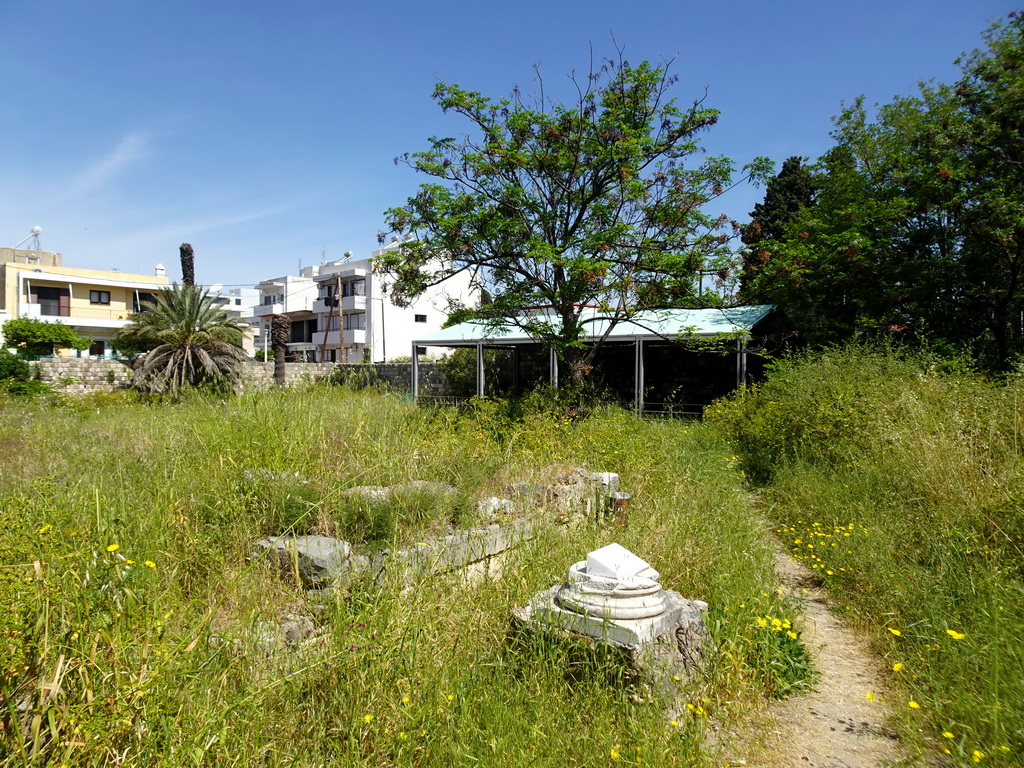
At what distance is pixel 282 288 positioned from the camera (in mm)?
50750

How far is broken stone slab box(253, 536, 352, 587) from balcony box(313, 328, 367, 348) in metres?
36.2

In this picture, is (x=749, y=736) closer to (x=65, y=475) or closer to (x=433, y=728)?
(x=433, y=728)

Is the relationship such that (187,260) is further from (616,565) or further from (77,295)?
(616,565)

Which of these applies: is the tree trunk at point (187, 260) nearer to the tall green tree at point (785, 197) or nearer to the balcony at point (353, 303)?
the balcony at point (353, 303)

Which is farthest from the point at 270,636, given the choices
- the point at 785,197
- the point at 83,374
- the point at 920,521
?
the point at 785,197

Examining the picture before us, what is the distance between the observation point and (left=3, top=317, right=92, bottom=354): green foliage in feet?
84.3

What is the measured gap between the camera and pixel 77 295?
124ft

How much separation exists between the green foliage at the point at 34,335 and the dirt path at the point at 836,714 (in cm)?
2960

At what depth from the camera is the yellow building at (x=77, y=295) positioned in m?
36.0

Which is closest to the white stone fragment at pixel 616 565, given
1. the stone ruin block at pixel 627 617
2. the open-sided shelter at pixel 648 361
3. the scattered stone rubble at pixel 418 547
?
the stone ruin block at pixel 627 617

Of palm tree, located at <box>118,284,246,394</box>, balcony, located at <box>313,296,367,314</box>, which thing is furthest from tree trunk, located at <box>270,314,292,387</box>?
balcony, located at <box>313,296,367,314</box>

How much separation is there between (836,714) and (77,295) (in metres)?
45.0

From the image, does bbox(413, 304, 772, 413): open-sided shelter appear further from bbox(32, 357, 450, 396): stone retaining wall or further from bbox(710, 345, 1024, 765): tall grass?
bbox(710, 345, 1024, 765): tall grass

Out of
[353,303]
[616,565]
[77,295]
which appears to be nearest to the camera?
[616,565]
